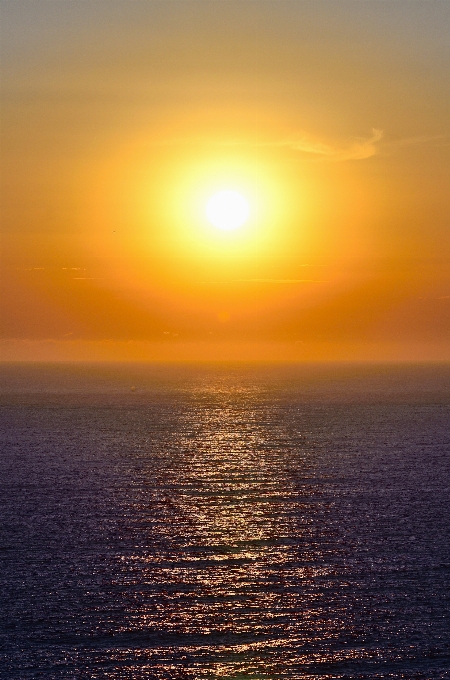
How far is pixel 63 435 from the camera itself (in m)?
153

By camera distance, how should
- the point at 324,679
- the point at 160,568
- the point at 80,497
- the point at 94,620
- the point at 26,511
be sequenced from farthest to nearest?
the point at 80,497
the point at 26,511
the point at 160,568
the point at 94,620
the point at 324,679

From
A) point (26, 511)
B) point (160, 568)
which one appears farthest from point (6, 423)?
point (160, 568)

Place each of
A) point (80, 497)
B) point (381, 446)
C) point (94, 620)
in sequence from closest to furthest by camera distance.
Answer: point (94, 620)
point (80, 497)
point (381, 446)

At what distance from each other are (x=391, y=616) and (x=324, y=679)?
981 centimetres

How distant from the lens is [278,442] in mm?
141875

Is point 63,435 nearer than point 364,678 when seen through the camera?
No

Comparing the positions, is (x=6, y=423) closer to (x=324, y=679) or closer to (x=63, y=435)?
(x=63, y=435)

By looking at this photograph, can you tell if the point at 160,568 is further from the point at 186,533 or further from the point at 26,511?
the point at 26,511

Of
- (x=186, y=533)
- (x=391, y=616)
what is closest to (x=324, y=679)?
(x=391, y=616)

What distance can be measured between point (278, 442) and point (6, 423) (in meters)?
72.0

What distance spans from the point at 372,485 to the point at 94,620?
54.1 m

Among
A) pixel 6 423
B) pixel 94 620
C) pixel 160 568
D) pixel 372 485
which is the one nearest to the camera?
pixel 94 620

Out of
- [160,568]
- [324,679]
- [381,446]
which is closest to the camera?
[324,679]

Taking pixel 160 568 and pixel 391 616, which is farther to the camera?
pixel 160 568
